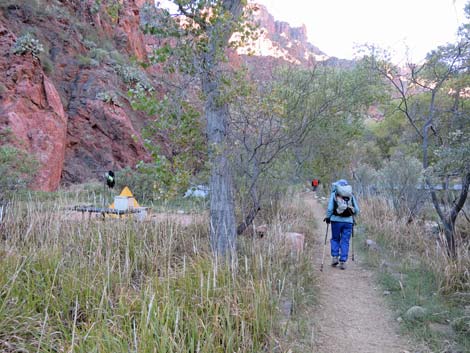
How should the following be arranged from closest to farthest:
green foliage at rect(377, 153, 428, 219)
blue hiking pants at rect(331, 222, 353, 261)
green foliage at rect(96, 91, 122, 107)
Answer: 1. green foliage at rect(96, 91, 122, 107)
2. blue hiking pants at rect(331, 222, 353, 261)
3. green foliage at rect(377, 153, 428, 219)

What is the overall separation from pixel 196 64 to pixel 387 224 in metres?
6.65

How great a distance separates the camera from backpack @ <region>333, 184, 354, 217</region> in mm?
6812

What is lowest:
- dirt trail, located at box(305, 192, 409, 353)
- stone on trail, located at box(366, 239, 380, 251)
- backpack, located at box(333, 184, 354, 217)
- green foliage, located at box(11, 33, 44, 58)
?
dirt trail, located at box(305, 192, 409, 353)

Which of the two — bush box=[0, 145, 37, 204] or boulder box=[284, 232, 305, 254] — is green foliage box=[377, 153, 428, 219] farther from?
bush box=[0, 145, 37, 204]

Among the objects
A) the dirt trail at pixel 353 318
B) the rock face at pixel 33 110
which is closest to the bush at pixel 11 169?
the rock face at pixel 33 110

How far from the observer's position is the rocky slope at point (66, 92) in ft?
49.9

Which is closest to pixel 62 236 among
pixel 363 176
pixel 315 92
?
pixel 315 92

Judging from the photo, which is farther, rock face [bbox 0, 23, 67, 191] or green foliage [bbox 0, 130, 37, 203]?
rock face [bbox 0, 23, 67, 191]

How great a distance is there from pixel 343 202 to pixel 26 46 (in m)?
14.9

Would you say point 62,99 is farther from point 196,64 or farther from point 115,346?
point 115,346

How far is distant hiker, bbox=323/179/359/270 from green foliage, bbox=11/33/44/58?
47.8 feet

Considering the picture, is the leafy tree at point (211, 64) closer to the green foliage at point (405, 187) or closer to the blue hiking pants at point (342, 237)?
the blue hiking pants at point (342, 237)

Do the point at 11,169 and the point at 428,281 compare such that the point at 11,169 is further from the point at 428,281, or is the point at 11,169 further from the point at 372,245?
the point at 428,281

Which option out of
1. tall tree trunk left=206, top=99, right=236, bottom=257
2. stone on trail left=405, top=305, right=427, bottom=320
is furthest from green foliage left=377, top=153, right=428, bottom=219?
tall tree trunk left=206, top=99, right=236, bottom=257
